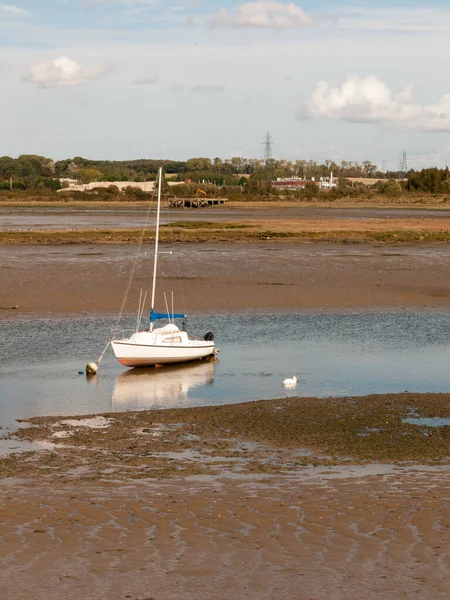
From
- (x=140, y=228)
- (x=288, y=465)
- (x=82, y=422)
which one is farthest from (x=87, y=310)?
(x=140, y=228)

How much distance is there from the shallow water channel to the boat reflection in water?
0.8 inches

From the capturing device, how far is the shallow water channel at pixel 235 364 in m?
18.7

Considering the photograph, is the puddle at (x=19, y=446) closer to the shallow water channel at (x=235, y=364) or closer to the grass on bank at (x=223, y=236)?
the shallow water channel at (x=235, y=364)

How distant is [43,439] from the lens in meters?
14.9

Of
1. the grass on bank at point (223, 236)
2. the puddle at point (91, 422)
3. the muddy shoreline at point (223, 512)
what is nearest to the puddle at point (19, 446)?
the muddy shoreline at point (223, 512)

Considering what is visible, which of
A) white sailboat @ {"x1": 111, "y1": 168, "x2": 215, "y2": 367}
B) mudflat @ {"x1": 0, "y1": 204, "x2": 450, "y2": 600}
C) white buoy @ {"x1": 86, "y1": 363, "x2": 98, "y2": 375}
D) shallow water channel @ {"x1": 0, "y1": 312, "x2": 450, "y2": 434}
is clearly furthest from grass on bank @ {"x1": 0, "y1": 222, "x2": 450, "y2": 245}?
mudflat @ {"x1": 0, "y1": 204, "x2": 450, "y2": 600}

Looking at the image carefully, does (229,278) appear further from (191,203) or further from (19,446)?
(191,203)

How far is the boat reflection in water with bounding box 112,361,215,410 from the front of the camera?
60.0 feet

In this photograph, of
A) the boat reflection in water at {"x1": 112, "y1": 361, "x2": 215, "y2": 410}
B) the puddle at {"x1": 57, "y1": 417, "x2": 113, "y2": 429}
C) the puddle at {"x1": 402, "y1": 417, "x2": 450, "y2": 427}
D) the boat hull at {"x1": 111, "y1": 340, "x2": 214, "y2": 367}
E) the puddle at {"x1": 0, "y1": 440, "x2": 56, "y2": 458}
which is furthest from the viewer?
the boat hull at {"x1": 111, "y1": 340, "x2": 214, "y2": 367}

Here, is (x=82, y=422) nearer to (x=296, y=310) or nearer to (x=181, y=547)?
(x=181, y=547)

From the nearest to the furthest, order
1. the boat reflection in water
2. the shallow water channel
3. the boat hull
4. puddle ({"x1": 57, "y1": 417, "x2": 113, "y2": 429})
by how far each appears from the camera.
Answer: puddle ({"x1": 57, "y1": 417, "x2": 113, "y2": 429})
the boat reflection in water
the shallow water channel
the boat hull

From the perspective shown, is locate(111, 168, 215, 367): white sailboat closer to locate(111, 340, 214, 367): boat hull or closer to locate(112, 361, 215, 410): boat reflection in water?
locate(111, 340, 214, 367): boat hull

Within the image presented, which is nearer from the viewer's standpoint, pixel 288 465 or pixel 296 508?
pixel 296 508

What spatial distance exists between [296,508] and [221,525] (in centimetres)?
105
